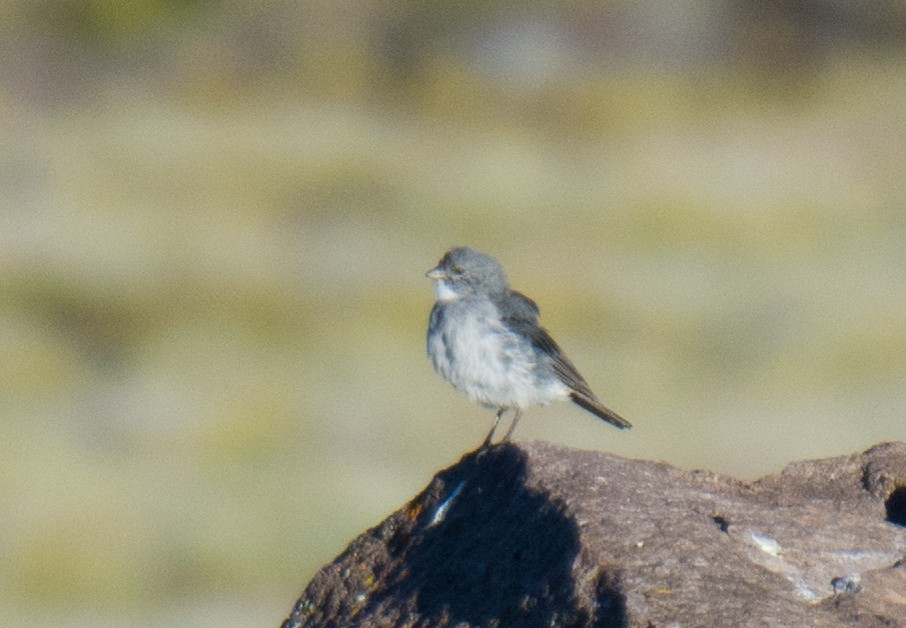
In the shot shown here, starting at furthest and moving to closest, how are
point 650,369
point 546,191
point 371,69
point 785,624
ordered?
point 371,69 → point 546,191 → point 650,369 → point 785,624

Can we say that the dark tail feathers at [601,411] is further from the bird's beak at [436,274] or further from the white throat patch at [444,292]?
the bird's beak at [436,274]

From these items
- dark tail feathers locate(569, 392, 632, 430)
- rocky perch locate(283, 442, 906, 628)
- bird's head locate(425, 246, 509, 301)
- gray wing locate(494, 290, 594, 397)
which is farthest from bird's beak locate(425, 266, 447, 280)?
rocky perch locate(283, 442, 906, 628)

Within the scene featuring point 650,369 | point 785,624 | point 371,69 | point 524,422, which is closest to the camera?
point 785,624

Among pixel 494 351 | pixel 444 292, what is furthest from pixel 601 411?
pixel 444 292

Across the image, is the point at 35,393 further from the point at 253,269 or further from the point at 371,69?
the point at 371,69

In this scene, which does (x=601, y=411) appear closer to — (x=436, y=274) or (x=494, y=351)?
(x=494, y=351)

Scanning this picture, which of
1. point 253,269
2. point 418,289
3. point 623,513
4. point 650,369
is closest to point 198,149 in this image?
point 253,269
